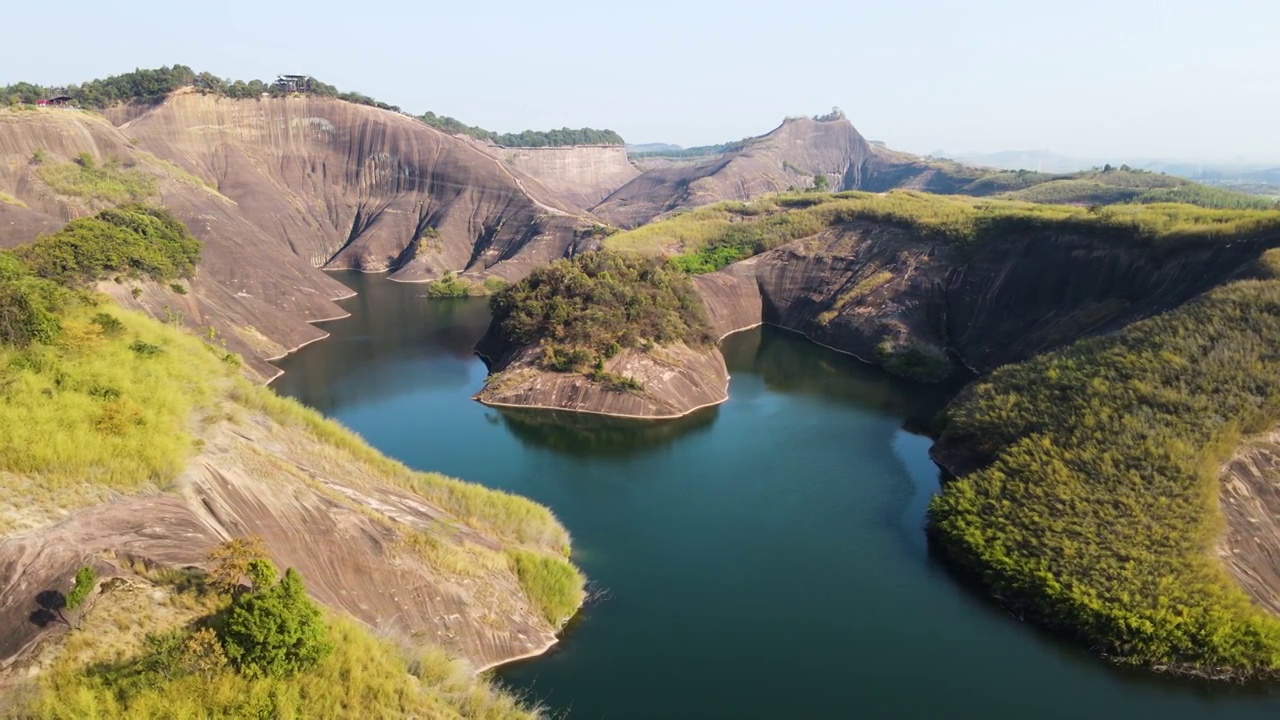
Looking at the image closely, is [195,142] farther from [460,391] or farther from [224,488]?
[224,488]

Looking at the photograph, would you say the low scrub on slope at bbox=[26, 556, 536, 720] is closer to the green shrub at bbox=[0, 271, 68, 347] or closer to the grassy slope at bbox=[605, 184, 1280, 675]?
the green shrub at bbox=[0, 271, 68, 347]

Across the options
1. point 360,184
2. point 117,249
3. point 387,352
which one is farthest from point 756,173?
point 117,249

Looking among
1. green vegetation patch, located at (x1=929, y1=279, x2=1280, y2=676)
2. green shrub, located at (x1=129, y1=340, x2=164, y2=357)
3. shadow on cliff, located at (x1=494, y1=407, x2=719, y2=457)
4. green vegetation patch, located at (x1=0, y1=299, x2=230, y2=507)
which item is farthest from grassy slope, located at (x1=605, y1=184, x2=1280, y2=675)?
green shrub, located at (x1=129, y1=340, x2=164, y2=357)

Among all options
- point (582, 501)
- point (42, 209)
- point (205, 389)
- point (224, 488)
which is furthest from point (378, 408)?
point (42, 209)

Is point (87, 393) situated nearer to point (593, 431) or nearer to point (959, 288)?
point (593, 431)

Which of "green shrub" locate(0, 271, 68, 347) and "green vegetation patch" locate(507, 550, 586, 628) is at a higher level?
"green shrub" locate(0, 271, 68, 347)

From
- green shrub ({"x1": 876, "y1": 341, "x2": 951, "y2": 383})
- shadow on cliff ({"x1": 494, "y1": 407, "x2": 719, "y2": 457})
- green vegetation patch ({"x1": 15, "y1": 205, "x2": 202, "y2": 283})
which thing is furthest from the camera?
green shrub ({"x1": 876, "y1": 341, "x2": 951, "y2": 383})
